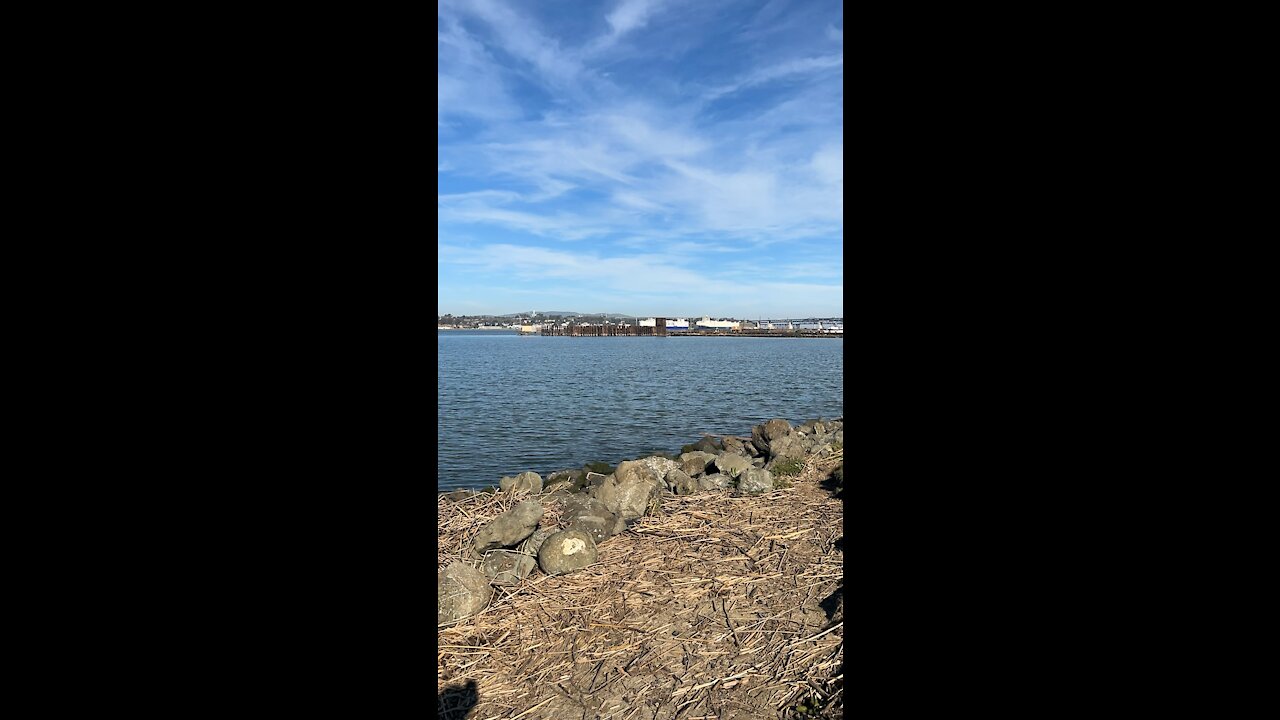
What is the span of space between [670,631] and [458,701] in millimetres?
1328

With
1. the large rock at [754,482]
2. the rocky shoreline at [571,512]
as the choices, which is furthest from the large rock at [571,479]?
the large rock at [754,482]

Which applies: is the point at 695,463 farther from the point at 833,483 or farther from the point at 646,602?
the point at 646,602

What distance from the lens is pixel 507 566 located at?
520 centimetres

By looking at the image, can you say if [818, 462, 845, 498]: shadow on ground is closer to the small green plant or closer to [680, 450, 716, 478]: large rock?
the small green plant

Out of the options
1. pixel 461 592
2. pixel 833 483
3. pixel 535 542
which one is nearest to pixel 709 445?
pixel 833 483

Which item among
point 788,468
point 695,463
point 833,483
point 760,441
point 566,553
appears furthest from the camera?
point 760,441

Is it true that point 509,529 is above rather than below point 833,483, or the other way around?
below

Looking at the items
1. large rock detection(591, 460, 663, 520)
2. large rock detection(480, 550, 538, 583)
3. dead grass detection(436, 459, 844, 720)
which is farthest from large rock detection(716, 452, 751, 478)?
large rock detection(480, 550, 538, 583)

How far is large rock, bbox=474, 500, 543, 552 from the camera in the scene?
568 centimetres
